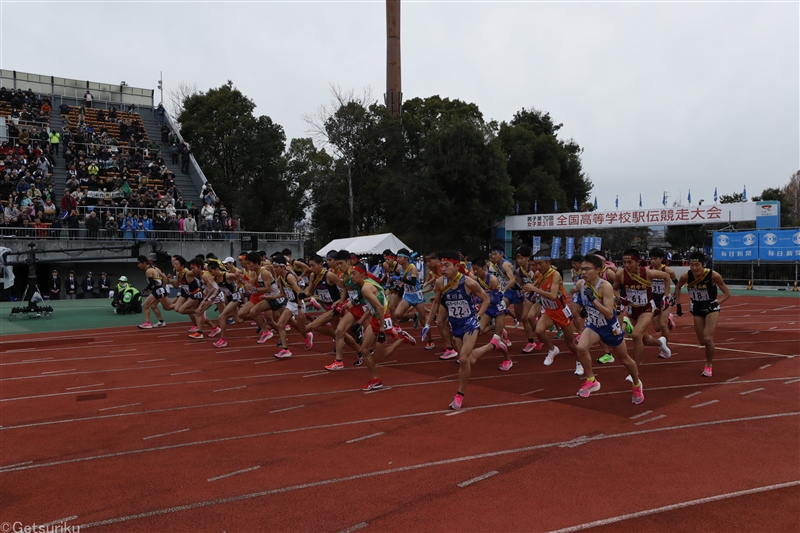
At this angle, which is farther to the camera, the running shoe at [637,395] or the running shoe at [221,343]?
the running shoe at [221,343]

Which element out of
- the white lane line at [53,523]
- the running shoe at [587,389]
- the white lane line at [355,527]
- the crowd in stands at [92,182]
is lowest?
the white lane line at [53,523]

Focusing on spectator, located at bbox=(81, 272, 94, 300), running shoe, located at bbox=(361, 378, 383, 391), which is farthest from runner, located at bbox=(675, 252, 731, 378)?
spectator, located at bbox=(81, 272, 94, 300)

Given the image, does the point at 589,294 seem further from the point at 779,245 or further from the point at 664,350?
the point at 779,245

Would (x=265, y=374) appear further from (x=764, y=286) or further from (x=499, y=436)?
(x=764, y=286)

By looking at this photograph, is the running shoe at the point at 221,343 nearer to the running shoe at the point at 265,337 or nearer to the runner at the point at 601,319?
the running shoe at the point at 265,337

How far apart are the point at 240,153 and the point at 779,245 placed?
107ft

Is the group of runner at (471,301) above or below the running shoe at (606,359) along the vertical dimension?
above

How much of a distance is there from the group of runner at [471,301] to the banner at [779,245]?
1664 cm

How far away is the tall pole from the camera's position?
44062 mm

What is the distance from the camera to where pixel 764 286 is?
2786cm

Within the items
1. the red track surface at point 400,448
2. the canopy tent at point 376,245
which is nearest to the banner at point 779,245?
the canopy tent at point 376,245

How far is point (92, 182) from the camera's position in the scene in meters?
29.2

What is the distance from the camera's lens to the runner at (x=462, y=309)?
773cm

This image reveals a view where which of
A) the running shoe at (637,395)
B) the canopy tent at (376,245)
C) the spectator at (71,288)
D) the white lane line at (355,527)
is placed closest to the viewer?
the white lane line at (355,527)
